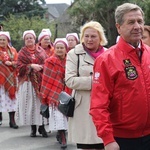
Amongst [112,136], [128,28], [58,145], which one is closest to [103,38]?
[128,28]

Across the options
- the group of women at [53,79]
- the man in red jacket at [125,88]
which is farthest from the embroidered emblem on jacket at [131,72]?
the group of women at [53,79]

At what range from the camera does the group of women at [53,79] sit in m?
5.01

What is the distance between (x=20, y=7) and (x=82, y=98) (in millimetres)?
36334

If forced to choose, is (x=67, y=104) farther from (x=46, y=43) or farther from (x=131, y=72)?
(x=46, y=43)

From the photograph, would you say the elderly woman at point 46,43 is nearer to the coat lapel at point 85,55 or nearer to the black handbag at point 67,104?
the coat lapel at point 85,55

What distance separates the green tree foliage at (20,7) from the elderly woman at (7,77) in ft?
100

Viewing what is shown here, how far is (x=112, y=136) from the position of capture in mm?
3375

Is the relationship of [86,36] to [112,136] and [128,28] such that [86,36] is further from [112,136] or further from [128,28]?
[112,136]

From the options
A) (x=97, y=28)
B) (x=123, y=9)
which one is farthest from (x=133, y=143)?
(x=97, y=28)

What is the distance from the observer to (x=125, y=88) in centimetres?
345

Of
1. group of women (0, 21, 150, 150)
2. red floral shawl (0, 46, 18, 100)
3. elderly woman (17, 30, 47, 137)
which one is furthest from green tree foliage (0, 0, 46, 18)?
elderly woman (17, 30, 47, 137)

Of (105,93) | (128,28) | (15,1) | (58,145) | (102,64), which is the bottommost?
(58,145)

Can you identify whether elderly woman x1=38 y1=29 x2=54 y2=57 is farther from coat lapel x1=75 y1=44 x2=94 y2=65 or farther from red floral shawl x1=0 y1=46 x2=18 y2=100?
coat lapel x1=75 y1=44 x2=94 y2=65

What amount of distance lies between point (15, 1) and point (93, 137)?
35.7 meters
